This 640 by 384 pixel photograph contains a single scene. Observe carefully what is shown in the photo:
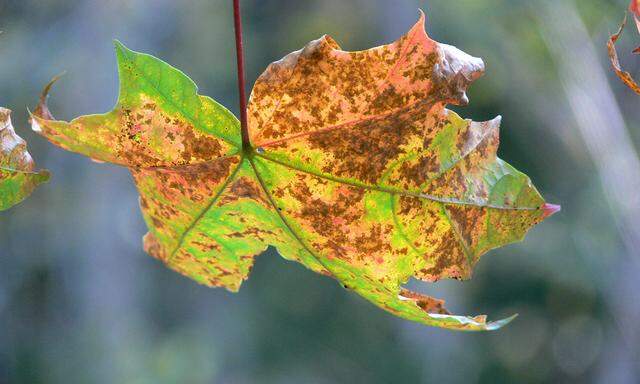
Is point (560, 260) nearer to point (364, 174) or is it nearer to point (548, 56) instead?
point (548, 56)

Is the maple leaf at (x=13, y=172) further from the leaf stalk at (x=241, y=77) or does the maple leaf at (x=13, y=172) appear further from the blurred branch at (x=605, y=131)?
the blurred branch at (x=605, y=131)

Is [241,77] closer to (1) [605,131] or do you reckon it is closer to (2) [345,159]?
(2) [345,159]

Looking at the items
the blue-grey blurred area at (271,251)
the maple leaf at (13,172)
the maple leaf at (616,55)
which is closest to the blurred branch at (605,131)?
the blue-grey blurred area at (271,251)

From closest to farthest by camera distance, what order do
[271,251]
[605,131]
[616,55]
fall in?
[616,55] → [605,131] → [271,251]

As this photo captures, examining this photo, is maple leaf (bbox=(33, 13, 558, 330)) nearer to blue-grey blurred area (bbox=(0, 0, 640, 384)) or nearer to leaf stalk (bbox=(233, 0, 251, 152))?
leaf stalk (bbox=(233, 0, 251, 152))

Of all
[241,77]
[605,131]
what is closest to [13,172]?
[241,77]

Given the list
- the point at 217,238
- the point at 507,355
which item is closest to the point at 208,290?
the point at 507,355
